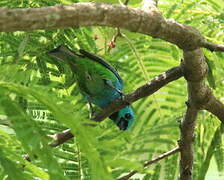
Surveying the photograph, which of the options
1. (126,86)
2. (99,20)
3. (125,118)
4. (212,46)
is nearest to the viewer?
(99,20)

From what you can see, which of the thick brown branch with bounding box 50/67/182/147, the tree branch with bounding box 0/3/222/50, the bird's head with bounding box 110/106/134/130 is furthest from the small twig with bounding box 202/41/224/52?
the bird's head with bounding box 110/106/134/130

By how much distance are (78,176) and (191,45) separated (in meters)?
0.77

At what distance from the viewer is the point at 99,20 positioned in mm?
1331

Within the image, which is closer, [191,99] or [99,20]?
[99,20]

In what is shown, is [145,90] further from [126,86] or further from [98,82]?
[98,82]

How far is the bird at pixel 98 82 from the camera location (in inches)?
101

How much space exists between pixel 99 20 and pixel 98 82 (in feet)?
5.95

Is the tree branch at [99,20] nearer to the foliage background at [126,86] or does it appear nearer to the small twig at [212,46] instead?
the small twig at [212,46]

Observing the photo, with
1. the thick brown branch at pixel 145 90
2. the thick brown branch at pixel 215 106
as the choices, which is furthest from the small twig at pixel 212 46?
the thick brown branch at pixel 215 106

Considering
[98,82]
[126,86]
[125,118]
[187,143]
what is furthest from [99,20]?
[98,82]

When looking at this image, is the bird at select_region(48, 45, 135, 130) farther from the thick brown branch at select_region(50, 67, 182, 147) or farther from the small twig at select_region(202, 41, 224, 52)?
the small twig at select_region(202, 41, 224, 52)


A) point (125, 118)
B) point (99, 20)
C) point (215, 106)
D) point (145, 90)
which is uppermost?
point (99, 20)

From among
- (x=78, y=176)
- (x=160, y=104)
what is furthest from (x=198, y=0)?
(x=78, y=176)

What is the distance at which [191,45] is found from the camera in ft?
6.22
